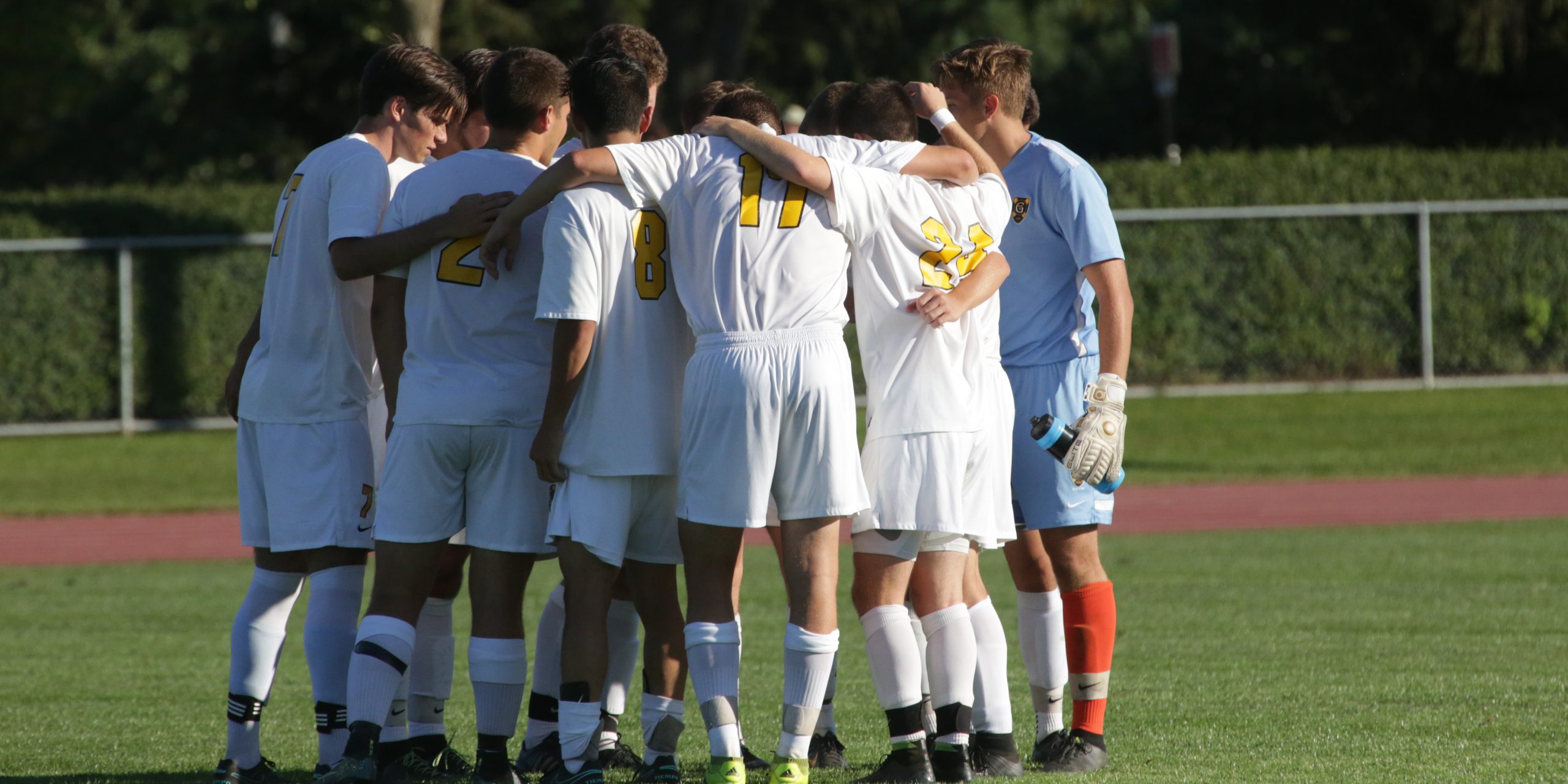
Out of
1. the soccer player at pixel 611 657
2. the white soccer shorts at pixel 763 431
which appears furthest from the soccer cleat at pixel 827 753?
the white soccer shorts at pixel 763 431

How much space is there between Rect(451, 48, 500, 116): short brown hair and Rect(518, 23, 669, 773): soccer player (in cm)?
32

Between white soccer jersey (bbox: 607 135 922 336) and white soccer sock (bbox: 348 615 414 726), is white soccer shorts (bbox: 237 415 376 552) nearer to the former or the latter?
white soccer sock (bbox: 348 615 414 726)

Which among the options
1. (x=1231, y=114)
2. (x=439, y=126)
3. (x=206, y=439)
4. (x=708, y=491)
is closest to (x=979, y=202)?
(x=708, y=491)

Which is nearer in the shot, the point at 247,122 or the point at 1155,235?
the point at 1155,235

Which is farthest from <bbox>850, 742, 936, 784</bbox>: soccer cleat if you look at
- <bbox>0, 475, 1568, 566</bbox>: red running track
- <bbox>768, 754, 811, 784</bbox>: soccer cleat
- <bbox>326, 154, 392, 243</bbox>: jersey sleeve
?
<bbox>0, 475, 1568, 566</bbox>: red running track

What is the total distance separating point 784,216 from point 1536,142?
26491mm

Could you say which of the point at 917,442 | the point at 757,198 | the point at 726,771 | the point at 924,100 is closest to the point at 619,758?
the point at 726,771

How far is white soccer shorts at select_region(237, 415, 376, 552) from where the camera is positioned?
184 inches

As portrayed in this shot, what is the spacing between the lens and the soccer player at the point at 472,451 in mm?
4480

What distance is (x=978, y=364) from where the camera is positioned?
466 cm

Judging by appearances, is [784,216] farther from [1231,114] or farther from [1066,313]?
[1231,114]

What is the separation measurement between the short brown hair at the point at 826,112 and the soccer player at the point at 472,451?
0.94 m

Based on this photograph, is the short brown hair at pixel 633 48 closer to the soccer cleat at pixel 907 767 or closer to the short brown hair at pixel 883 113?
the short brown hair at pixel 883 113

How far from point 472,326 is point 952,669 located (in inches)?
66.2
